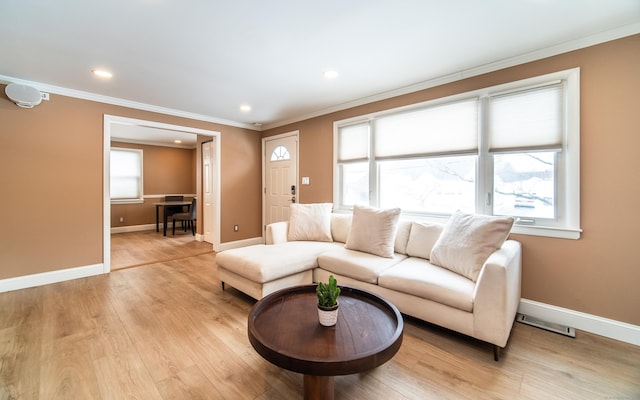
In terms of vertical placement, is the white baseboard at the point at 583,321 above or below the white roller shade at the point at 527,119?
below

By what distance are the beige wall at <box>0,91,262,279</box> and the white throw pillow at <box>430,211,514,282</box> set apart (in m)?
4.27

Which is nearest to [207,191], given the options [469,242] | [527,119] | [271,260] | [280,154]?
[280,154]

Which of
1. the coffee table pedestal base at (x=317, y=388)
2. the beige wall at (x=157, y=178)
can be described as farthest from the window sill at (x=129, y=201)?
the coffee table pedestal base at (x=317, y=388)

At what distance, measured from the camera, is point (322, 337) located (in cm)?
138

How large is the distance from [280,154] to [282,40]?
2.90m

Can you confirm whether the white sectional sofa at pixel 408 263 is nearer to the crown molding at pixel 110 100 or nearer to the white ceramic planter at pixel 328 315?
the white ceramic planter at pixel 328 315

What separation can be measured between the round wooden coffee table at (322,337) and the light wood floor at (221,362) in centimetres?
40

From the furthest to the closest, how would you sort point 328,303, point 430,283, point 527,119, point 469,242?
point 527,119 < point 469,242 < point 430,283 < point 328,303

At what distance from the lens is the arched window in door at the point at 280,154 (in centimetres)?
487

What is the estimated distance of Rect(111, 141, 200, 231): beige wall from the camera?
6.73 metres

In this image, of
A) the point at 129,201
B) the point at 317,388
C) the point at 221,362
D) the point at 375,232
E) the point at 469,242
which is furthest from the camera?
the point at 129,201

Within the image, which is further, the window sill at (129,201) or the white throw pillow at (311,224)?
the window sill at (129,201)

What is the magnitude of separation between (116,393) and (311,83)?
3.15 metres

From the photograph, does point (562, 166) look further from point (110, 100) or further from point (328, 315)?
point (110, 100)
